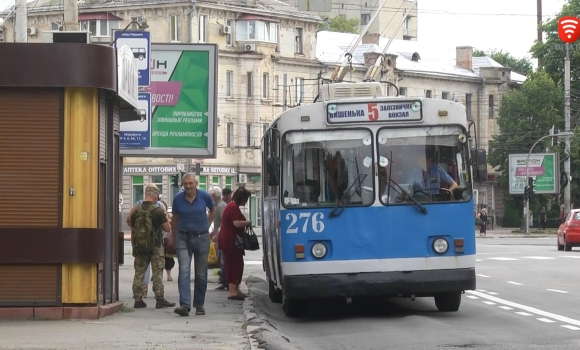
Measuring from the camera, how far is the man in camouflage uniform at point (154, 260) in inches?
682

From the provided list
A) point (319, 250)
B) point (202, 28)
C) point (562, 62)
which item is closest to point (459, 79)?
point (562, 62)

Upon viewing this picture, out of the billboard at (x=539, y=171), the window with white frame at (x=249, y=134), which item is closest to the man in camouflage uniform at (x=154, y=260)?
the billboard at (x=539, y=171)

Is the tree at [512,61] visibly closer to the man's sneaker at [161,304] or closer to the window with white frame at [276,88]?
the window with white frame at [276,88]

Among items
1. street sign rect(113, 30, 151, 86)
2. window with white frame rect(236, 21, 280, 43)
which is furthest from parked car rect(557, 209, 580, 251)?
window with white frame rect(236, 21, 280, 43)

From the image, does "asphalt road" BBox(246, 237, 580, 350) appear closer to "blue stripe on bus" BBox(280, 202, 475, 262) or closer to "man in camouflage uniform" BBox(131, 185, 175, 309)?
"blue stripe on bus" BBox(280, 202, 475, 262)

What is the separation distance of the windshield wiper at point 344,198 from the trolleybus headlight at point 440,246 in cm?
116

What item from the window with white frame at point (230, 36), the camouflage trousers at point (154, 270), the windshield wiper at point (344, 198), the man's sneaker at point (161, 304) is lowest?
the man's sneaker at point (161, 304)

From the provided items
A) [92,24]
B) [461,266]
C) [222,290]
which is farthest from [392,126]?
[92,24]

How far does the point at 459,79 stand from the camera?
9569 centimetres

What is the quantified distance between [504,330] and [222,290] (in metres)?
8.76

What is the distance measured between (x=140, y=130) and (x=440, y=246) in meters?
8.36

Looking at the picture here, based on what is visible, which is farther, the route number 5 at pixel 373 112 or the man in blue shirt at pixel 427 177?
the route number 5 at pixel 373 112

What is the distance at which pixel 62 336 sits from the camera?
1264cm

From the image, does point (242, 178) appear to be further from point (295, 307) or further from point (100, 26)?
point (295, 307)
